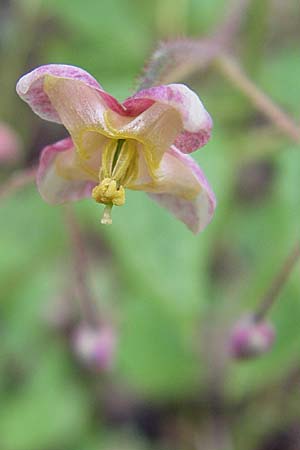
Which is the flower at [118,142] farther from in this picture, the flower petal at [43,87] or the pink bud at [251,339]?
the pink bud at [251,339]

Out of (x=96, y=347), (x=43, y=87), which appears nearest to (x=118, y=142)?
(x=43, y=87)

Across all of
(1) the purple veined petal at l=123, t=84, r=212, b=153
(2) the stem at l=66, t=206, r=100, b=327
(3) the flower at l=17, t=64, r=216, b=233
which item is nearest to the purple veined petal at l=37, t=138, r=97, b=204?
(3) the flower at l=17, t=64, r=216, b=233

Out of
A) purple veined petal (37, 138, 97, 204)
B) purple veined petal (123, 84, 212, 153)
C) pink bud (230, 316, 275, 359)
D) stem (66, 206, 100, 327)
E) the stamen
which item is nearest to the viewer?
purple veined petal (123, 84, 212, 153)

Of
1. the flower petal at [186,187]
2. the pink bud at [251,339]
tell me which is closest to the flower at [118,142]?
the flower petal at [186,187]

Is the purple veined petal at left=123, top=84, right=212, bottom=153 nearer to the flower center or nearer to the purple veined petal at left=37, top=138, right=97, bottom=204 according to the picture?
the flower center

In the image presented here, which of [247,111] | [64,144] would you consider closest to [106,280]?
[247,111]

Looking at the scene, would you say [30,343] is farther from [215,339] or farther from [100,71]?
[100,71]
